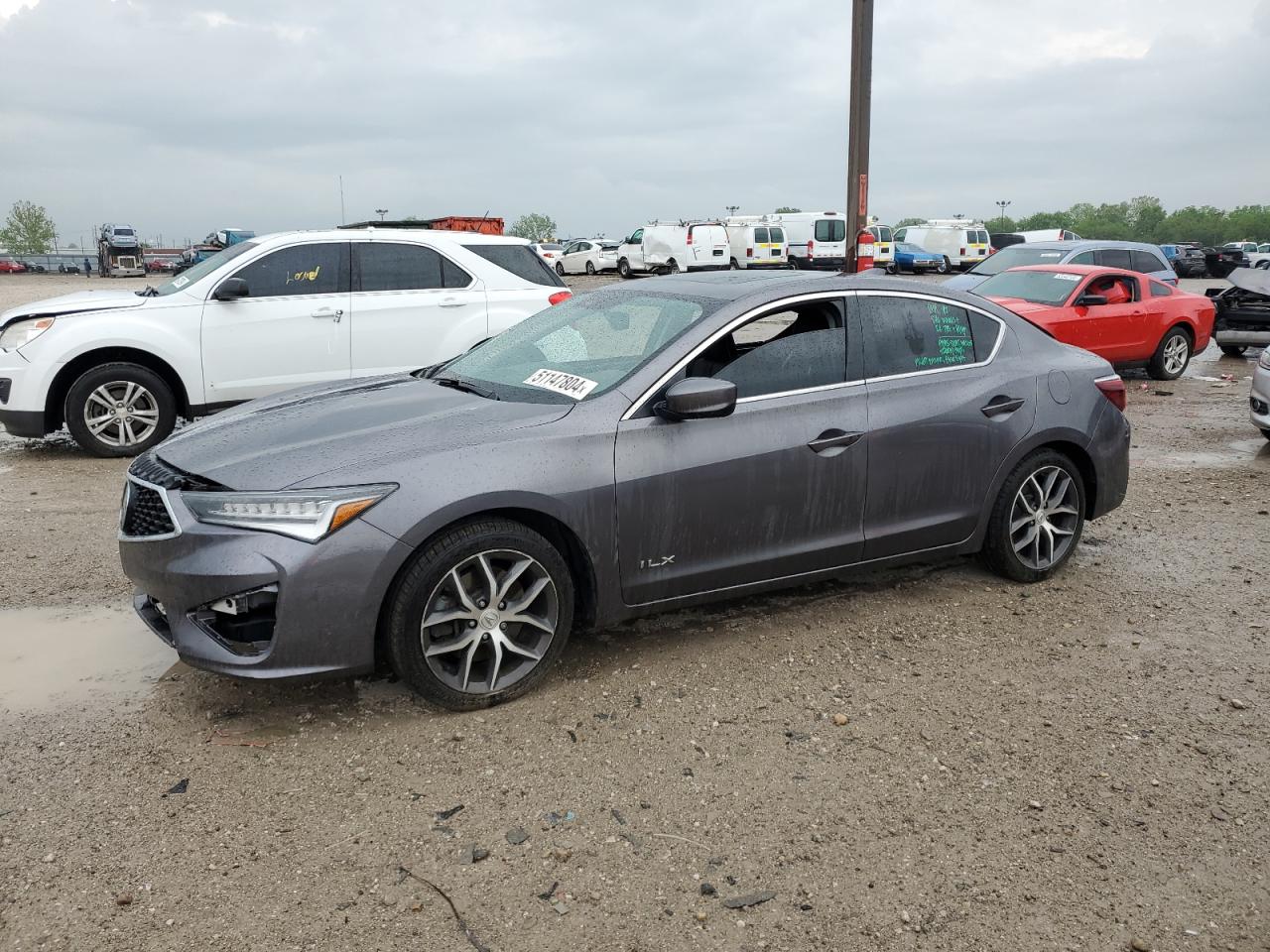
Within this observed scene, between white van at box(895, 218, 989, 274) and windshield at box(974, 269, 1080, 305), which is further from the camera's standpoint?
white van at box(895, 218, 989, 274)

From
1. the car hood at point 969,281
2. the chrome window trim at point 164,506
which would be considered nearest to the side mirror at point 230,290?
the chrome window trim at point 164,506

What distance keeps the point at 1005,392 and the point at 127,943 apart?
4.19 metres

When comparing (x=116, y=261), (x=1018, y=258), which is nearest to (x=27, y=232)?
(x=116, y=261)

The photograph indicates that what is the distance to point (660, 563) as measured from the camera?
4.24 m

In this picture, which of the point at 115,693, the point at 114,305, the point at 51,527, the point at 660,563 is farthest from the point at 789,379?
the point at 114,305

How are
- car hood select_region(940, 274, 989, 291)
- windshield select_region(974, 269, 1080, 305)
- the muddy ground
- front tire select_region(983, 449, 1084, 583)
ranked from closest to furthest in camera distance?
the muddy ground → front tire select_region(983, 449, 1084, 583) → windshield select_region(974, 269, 1080, 305) → car hood select_region(940, 274, 989, 291)

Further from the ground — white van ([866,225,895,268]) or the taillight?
white van ([866,225,895,268])

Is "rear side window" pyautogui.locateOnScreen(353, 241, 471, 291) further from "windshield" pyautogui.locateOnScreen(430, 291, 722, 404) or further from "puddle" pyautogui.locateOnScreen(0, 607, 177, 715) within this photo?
"puddle" pyautogui.locateOnScreen(0, 607, 177, 715)

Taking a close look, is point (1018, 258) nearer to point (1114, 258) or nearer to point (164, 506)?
point (1114, 258)

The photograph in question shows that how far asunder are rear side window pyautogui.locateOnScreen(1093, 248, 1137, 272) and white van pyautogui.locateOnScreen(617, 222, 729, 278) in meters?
23.7

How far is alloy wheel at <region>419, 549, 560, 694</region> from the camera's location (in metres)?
3.84

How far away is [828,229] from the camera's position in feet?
151

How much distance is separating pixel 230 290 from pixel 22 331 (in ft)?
5.20

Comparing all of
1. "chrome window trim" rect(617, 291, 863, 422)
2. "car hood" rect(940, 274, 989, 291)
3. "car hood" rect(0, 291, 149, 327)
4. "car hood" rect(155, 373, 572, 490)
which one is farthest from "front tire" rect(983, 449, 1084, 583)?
"car hood" rect(940, 274, 989, 291)
